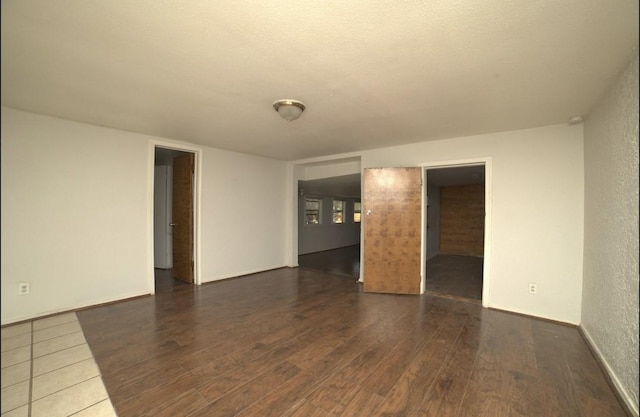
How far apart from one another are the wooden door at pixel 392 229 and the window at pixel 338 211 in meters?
4.65

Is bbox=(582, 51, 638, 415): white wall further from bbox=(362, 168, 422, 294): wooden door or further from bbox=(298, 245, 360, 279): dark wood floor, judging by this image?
bbox=(298, 245, 360, 279): dark wood floor

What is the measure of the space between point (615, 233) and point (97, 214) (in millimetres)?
4749

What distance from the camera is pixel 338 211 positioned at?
8883 millimetres

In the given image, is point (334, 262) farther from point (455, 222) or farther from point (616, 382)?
point (616, 382)

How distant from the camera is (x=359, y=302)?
3.45 meters

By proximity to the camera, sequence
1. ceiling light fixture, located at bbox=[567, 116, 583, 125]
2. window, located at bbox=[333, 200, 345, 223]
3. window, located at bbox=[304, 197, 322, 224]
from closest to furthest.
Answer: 1. ceiling light fixture, located at bbox=[567, 116, 583, 125]
2. window, located at bbox=[304, 197, 322, 224]
3. window, located at bbox=[333, 200, 345, 223]

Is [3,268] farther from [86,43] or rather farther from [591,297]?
[591,297]

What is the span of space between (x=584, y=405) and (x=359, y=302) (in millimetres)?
2105

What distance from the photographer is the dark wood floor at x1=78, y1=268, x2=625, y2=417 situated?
1.68 m

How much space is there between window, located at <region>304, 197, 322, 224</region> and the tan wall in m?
3.66

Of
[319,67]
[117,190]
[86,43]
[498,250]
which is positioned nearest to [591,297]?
[498,250]

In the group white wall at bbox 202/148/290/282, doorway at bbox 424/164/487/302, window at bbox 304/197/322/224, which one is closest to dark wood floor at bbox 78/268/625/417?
white wall at bbox 202/148/290/282

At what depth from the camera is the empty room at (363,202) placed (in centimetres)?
142

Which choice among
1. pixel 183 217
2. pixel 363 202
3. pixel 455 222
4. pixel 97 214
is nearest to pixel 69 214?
pixel 97 214
